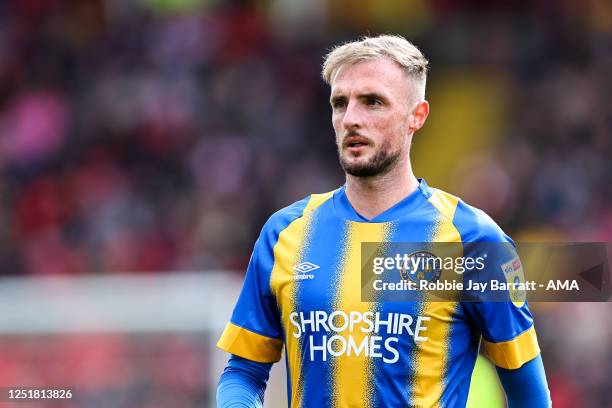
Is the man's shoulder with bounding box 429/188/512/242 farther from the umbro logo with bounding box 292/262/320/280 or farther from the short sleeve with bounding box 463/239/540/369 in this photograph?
the umbro logo with bounding box 292/262/320/280

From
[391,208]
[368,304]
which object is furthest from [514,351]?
[391,208]

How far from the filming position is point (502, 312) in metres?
3.63

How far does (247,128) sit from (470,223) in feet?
26.3

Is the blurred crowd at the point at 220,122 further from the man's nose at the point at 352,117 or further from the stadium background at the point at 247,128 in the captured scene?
the man's nose at the point at 352,117

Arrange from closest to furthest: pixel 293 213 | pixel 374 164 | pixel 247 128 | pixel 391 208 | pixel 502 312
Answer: pixel 502 312
pixel 374 164
pixel 391 208
pixel 293 213
pixel 247 128

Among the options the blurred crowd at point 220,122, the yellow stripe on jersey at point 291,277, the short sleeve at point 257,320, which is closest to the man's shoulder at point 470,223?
the yellow stripe on jersey at point 291,277

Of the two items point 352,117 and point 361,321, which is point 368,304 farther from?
point 352,117

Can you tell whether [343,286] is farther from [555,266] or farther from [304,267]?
[555,266]

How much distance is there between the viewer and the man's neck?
382cm

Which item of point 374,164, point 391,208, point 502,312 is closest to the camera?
point 502,312

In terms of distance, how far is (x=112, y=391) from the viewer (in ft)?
23.2

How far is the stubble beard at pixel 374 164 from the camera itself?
3729mm

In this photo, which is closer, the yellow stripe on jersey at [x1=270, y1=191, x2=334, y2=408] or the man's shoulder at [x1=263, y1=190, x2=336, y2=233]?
the yellow stripe on jersey at [x1=270, y1=191, x2=334, y2=408]

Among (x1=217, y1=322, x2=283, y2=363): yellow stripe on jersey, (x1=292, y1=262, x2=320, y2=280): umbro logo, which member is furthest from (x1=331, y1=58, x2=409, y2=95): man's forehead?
(x1=217, y1=322, x2=283, y2=363): yellow stripe on jersey
